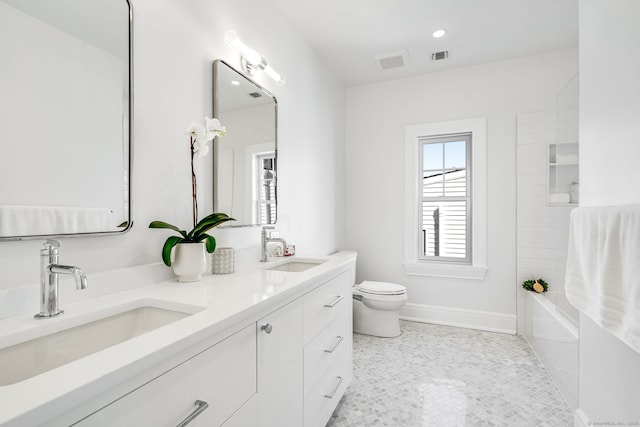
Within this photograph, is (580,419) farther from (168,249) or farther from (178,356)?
(168,249)

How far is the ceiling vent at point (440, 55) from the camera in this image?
281 centimetres

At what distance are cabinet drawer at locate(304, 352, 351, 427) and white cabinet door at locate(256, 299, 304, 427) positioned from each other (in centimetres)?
10

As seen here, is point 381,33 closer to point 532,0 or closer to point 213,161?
point 532,0

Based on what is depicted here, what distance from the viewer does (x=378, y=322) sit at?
283 centimetres

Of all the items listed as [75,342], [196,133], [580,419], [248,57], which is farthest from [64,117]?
[580,419]

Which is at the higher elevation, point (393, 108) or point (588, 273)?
point (393, 108)

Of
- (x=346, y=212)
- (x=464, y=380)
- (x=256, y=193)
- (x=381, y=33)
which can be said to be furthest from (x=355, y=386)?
(x=381, y=33)

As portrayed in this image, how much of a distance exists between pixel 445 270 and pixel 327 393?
6.71 feet

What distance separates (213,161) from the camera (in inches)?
62.7

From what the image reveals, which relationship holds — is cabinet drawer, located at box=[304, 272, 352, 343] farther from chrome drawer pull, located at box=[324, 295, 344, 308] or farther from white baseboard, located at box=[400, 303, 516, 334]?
white baseboard, located at box=[400, 303, 516, 334]

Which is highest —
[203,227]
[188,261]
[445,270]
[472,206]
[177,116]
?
[177,116]

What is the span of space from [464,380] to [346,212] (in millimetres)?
1986

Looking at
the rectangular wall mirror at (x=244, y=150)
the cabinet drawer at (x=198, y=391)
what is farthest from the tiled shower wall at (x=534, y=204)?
the cabinet drawer at (x=198, y=391)

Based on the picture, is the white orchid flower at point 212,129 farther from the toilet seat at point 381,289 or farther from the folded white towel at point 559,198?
the folded white towel at point 559,198
